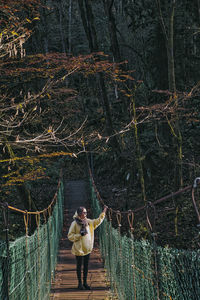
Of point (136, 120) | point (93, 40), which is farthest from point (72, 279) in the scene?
point (93, 40)

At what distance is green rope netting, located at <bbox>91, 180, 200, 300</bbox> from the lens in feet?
9.87

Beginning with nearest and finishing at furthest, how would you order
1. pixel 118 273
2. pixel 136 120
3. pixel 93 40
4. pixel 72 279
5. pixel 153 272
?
pixel 153 272, pixel 118 273, pixel 72 279, pixel 136 120, pixel 93 40

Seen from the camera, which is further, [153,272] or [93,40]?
[93,40]

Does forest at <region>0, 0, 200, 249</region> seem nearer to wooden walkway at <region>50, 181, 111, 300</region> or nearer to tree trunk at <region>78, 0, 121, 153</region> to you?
tree trunk at <region>78, 0, 121, 153</region>

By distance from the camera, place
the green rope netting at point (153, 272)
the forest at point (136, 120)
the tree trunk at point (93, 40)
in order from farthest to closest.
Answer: the tree trunk at point (93, 40) < the forest at point (136, 120) < the green rope netting at point (153, 272)

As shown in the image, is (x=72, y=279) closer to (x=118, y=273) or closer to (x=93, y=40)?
(x=118, y=273)

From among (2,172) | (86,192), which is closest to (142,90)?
(86,192)

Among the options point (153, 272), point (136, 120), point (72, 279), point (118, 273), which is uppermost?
point (136, 120)

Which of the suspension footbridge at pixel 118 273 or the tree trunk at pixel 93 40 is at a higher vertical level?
the tree trunk at pixel 93 40

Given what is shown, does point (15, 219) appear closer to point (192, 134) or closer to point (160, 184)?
point (160, 184)

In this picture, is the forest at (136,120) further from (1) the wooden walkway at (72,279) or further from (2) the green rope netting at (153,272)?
(2) the green rope netting at (153,272)

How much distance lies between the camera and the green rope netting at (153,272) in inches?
118

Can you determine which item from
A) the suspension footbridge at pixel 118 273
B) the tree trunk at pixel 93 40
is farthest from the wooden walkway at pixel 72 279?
the tree trunk at pixel 93 40

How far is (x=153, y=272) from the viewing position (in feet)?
10.7
